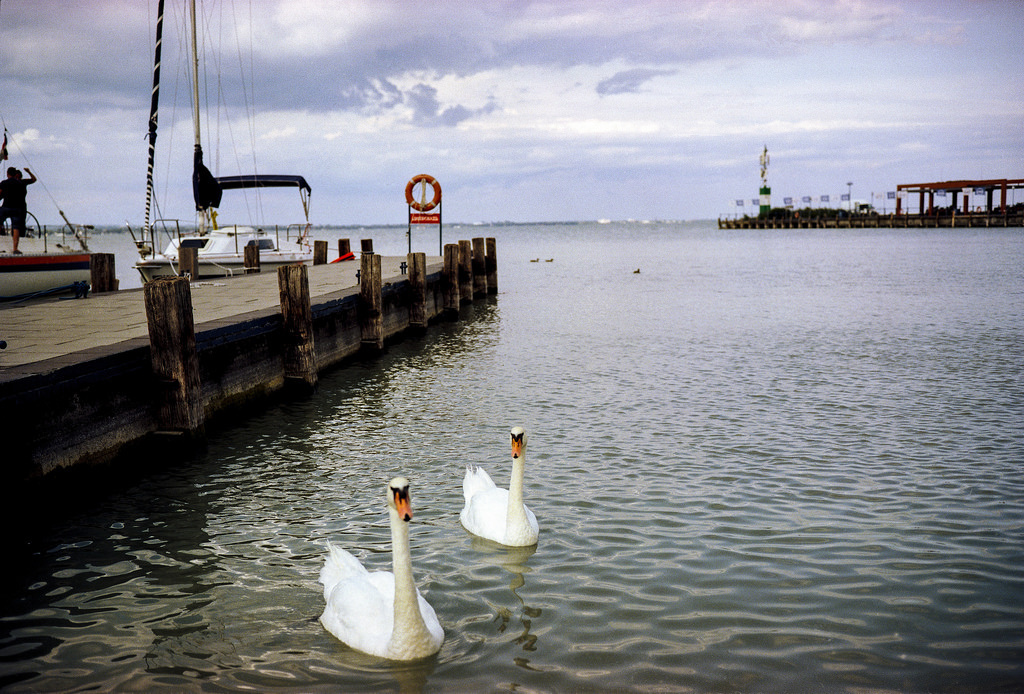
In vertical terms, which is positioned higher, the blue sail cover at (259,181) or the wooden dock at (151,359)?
the blue sail cover at (259,181)

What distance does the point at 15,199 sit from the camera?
1619 centimetres

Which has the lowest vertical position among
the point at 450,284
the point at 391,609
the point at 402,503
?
the point at 391,609

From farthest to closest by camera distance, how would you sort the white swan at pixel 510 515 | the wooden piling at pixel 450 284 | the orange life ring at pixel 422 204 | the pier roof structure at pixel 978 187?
the pier roof structure at pixel 978 187, the orange life ring at pixel 422 204, the wooden piling at pixel 450 284, the white swan at pixel 510 515

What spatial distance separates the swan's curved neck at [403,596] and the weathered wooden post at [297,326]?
750 cm

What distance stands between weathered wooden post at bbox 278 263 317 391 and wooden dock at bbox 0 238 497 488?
0.6 inches

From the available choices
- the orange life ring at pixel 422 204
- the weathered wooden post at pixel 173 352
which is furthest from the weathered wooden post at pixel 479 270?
the weathered wooden post at pixel 173 352

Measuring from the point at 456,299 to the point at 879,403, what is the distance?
13222mm

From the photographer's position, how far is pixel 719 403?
11273mm

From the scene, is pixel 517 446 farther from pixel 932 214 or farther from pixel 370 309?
pixel 932 214

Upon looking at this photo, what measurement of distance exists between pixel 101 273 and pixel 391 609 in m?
13.8

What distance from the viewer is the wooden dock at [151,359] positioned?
264 inches

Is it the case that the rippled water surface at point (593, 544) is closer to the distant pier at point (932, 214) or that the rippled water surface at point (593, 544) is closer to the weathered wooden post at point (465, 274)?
the weathered wooden post at point (465, 274)

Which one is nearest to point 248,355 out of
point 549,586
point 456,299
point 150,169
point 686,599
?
point 549,586

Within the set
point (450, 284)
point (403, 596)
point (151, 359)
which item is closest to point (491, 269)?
point (450, 284)
